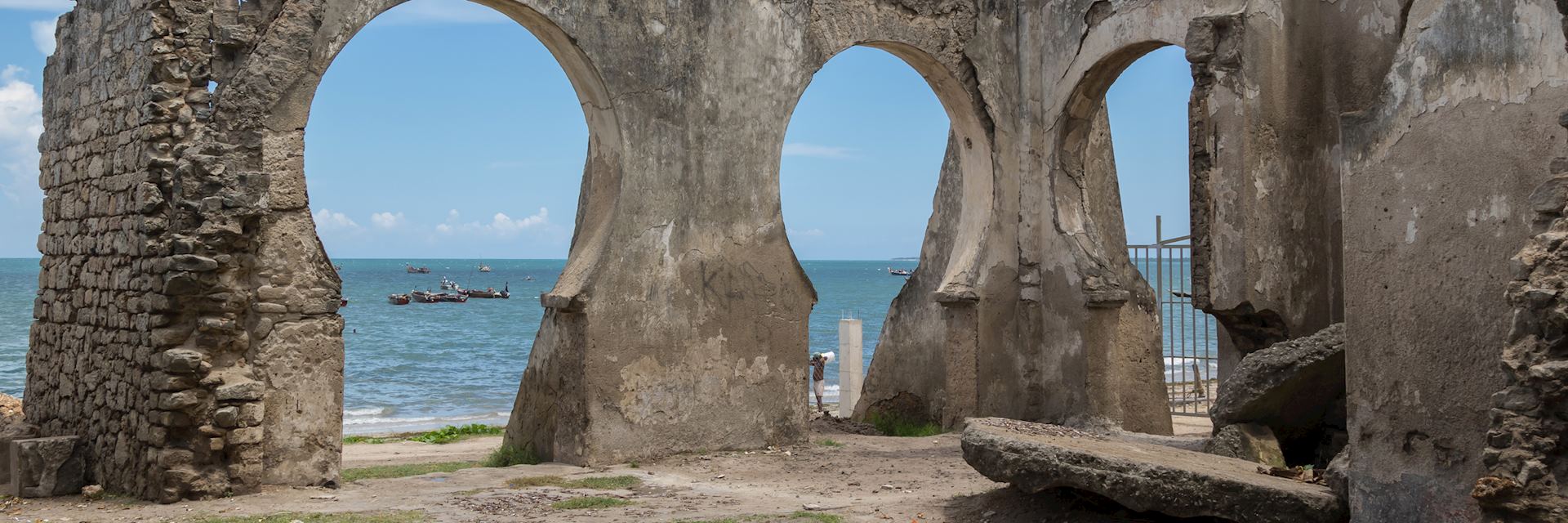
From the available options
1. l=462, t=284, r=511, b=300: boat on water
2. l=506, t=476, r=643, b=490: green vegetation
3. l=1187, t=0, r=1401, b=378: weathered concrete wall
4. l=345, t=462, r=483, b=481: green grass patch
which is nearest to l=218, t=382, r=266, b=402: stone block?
l=345, t=462, r=483, b=481: green grass patch

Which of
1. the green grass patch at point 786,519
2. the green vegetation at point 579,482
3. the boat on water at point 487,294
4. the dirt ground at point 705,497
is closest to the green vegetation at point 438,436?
the dirt ground at point 705,497

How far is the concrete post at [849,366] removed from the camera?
15.5 m

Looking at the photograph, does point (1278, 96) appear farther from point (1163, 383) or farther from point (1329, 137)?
point (1163, 383)

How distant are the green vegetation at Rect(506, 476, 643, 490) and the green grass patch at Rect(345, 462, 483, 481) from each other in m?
0.98

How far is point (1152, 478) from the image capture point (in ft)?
20.3

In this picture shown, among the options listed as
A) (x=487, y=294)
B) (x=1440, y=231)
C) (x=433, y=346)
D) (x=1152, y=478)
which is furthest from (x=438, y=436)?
(x=487, y=294)

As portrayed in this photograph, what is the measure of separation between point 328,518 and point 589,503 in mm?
1392

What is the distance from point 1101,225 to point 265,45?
7.05m

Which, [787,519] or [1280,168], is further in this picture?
[1280,168]

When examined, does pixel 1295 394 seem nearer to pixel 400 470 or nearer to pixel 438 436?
pixel 400 470

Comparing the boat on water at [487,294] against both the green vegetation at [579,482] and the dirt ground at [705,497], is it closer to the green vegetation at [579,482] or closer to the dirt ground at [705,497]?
the dirt ground at [705,497]

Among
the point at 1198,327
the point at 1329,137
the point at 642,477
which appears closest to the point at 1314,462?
the point at 1329,137

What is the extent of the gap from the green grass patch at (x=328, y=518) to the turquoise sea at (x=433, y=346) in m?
7.86

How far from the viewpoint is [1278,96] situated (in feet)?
30.5
